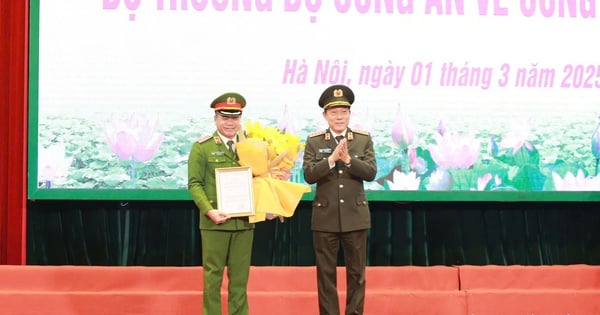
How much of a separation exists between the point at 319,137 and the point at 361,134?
224mm

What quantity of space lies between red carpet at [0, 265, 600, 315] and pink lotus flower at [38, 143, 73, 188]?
22.6 inches

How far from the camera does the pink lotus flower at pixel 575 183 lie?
446 centimetres

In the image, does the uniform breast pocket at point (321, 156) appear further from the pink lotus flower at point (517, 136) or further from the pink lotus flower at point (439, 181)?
the pink lotus flower at point (517, 136)

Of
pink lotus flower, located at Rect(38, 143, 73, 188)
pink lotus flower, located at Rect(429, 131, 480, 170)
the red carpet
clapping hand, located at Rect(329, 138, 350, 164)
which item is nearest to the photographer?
clapping hand, located at Rect(329, 138, 350, 164)

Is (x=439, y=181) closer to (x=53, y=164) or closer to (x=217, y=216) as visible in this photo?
(x=217, y=216)

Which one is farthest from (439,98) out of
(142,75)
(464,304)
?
(142,75)

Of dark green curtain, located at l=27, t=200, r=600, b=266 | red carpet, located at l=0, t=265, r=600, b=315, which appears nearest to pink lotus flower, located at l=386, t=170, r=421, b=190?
dark green curtain, located at l=27, t=200, r=600, b=266

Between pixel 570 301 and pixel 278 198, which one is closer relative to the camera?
pixel 278 198

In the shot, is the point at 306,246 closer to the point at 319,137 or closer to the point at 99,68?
the point at 319,137

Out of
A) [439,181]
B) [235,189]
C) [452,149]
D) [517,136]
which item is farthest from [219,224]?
[517,136]

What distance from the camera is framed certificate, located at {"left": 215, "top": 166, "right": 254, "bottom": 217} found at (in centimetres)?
332

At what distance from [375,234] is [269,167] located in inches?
53.9

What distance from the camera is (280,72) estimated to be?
4.38 m

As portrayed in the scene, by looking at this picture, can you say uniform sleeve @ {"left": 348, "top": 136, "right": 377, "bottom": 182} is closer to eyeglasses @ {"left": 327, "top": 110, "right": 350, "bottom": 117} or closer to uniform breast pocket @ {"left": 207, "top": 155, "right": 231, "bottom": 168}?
eyeglasses @ {"left": 327, "top": 110, "right": 350, "bottom": 117}
